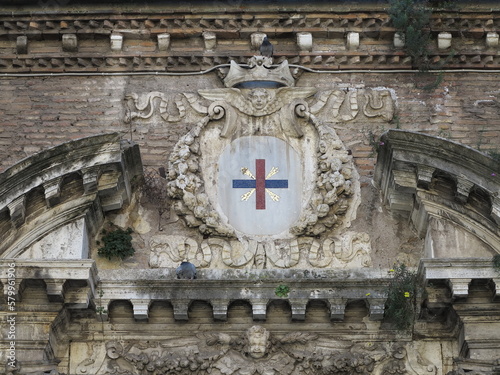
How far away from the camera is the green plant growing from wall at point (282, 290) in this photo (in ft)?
46.8

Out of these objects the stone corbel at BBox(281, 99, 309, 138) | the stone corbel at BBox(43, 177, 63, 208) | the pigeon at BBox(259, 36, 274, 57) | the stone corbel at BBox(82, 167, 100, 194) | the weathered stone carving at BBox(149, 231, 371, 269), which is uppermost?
the pigeon at BBox(259, 36, 274, 57)

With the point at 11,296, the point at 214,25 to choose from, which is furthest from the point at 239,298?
the point at 214,25

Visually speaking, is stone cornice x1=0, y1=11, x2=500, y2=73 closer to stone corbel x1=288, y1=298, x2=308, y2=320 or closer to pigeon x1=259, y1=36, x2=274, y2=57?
pigeon x1=259, y1=36, x2=274, y2=57

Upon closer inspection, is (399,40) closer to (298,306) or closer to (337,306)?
(337,306)


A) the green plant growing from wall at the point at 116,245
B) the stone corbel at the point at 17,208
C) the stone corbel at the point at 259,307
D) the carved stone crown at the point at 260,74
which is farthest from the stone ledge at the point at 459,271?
the stone corbel at the point at 17,208

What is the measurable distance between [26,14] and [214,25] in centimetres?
204

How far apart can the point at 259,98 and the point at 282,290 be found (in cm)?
235

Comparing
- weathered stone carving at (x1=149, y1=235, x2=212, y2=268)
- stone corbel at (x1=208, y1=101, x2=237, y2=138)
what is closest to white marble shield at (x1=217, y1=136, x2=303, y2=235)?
stone corbel at (x1=208, y1=101, x2=237, y2=138)

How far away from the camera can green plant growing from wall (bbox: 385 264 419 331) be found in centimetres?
1434

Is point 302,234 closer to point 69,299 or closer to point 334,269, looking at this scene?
point 334,269

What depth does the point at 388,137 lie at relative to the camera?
14.7 metres

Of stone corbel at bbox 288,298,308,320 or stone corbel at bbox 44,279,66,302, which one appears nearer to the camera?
stone corbel at bbox 44,279,66,302

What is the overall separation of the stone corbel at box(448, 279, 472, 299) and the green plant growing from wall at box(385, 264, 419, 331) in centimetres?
45

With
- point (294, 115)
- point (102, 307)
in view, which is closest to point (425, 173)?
point (294, 115)
